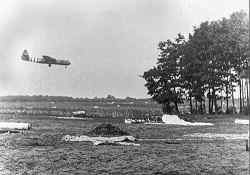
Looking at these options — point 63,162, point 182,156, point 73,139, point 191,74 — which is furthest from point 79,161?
point 191,74

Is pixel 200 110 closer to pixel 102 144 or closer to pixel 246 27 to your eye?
pixel 246 27

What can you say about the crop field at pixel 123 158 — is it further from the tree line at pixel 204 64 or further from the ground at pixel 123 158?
the tree line at pixel 204 64

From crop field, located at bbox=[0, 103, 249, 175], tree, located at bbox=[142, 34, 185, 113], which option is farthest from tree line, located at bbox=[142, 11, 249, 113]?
crop field, located at bbox=[0, 103, 249, 175]

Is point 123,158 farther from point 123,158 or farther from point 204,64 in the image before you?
point 204,64

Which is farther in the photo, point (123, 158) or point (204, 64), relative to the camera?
point (204, 64)

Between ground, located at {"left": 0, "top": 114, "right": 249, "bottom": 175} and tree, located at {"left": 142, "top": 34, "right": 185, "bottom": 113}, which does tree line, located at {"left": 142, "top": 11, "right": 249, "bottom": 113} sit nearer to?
tree, located at {"left": 142, "top": 34, "right": 185, "bottom": 113}

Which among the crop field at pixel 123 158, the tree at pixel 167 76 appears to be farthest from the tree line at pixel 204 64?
the crop field at pixel 123 158

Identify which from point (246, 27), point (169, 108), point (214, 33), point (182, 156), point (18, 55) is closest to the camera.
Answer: point (182, 156)

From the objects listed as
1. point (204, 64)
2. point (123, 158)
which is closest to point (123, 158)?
point (123, 158)
